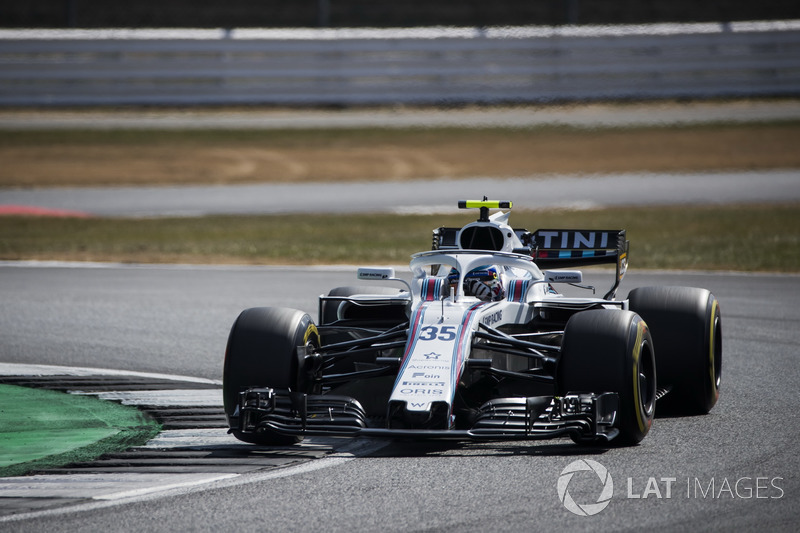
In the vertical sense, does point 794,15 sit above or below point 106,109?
above

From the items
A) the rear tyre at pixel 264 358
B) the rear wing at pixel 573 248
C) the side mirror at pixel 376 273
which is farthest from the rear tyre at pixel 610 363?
the rear wing at pixel 573 248

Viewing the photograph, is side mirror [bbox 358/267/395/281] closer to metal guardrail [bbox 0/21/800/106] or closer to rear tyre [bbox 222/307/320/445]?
rear tyre [bbox 222/307/320/445]

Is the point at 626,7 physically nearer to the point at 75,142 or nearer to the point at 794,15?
the point at 794,15

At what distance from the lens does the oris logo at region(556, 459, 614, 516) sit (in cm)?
548

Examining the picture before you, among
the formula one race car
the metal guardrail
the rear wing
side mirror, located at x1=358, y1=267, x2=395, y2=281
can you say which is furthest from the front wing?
the metal guardrail

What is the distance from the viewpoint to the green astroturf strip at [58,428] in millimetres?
6562

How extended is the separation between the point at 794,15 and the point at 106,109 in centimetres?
1816

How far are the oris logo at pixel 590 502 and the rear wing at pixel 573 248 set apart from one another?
2786 millimetres

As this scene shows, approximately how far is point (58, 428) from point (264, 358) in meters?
1.47

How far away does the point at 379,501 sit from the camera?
220 inches

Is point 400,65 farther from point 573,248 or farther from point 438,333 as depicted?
point 438,333

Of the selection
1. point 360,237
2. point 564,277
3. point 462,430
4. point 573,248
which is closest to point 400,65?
point 360,237

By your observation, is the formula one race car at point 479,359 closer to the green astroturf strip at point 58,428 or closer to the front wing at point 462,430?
the front wing at point 462,430

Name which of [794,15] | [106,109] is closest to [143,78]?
[106,109]
